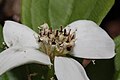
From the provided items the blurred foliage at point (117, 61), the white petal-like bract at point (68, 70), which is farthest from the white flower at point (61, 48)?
the blurred foliage at point (117, 61)

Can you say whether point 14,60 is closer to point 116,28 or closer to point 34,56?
point 34,56

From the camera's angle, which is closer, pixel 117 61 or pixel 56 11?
pixel 117 61

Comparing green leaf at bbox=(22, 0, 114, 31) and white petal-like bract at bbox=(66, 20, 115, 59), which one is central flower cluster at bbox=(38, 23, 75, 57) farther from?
green leaf at bbox=(22, 0, 114, 31)

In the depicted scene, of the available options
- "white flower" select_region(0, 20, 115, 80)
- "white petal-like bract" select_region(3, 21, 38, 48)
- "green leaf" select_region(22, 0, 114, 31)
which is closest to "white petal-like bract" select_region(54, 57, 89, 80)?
"white flower" select_region(0, 20, 115, 80)

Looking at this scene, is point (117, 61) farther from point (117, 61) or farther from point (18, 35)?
point (18, 35)

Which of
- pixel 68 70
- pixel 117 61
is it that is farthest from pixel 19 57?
pixel 117 61

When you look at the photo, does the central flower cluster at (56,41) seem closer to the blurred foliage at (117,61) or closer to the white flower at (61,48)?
the white flower at (61,48)
